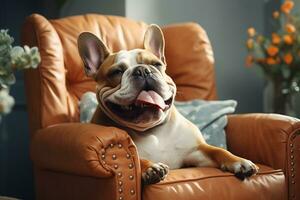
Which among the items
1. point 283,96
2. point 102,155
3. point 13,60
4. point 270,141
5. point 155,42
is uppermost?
point 13,60

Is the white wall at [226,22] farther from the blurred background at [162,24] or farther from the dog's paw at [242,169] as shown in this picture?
the dog's paw at [242,169]

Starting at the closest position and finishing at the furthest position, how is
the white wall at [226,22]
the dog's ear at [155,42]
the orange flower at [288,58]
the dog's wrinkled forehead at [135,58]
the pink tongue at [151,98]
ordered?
the pink tongue at [151,98], the dog's wrinkled forehead at [135,58], the dog's ear at [155,42], the orange flower at [288,58], the white wall at [226,22]

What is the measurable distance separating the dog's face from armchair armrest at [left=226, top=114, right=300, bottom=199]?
1.37 feet

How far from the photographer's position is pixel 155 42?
1.91m

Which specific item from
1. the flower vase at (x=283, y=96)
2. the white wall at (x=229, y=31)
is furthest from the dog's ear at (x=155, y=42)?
the flower vase at (x=283, y=96)

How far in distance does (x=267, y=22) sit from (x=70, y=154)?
1.93m

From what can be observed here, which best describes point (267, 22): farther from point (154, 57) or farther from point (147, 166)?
point (147, 166)

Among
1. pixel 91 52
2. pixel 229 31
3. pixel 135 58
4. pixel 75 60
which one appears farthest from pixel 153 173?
pixel 229 31

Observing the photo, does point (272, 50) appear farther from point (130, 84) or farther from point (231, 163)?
point (130, 84)

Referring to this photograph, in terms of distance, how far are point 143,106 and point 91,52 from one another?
1.02ft

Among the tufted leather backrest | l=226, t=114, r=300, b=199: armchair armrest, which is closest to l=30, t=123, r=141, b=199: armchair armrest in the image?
the tufted leather backrest

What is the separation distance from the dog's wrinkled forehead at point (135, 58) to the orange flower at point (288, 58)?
1.09 m

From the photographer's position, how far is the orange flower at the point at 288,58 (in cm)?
264

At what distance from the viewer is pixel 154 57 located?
5.87 feet
